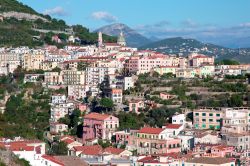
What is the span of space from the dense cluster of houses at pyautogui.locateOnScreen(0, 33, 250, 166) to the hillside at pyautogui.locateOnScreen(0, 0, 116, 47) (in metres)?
3.35

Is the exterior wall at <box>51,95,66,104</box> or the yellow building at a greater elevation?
the yellow building

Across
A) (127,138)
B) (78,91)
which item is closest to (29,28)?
(78,91)

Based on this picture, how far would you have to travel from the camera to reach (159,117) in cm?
3788

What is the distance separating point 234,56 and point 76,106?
51.2m

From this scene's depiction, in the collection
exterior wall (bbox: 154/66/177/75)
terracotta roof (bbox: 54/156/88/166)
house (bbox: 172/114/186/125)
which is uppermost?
exterior wall (bbox: 154/66/177/75)

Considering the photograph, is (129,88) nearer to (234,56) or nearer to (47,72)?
(47,72)

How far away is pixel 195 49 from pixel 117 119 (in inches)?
2375

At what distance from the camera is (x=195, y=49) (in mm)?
96562

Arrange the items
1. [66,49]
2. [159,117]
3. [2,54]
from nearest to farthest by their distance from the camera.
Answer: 1. [159,117]
2. [2,54]
3. [66,49]

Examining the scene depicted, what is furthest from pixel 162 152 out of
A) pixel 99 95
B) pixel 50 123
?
pixel 99 95

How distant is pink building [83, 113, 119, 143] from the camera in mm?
36625

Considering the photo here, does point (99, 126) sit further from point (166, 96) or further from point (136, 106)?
point (166, 96)

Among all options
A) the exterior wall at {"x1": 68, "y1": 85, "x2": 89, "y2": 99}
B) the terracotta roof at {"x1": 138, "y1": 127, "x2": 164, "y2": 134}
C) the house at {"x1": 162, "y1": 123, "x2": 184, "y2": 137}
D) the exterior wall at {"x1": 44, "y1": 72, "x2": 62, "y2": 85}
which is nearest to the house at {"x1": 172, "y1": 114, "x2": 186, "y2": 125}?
the house at {"x1": 162, "y1": 123, "x2": 184, "y2": 137}

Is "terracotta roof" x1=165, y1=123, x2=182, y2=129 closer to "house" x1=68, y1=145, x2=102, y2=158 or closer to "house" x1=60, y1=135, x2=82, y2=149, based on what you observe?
"house" x1=68, y1=145, x2=102, y2=158
